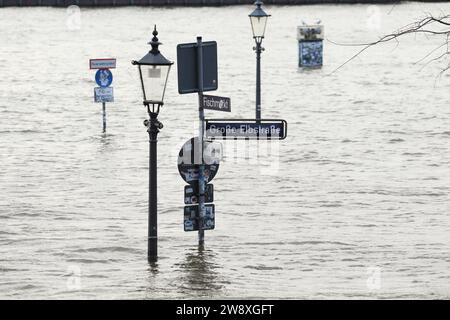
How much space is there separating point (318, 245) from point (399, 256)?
158 cm

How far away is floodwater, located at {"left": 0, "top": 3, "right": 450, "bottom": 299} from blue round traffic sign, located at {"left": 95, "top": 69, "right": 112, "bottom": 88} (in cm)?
149

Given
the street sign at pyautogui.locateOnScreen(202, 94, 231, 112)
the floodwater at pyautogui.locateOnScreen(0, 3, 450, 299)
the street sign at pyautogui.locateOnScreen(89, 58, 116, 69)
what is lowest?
the floodwater at pyautogui.locateOnScreen(0, 3, 450, 299)

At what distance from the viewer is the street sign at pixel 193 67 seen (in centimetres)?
1819

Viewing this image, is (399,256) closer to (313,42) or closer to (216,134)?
(216,134)

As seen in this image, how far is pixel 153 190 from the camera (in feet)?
59.4

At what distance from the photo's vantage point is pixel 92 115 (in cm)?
4069

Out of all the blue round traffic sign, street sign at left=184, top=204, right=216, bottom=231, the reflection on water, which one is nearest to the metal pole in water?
the reflection on water

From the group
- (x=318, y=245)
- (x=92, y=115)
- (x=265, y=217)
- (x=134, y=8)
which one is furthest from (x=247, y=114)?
(x=134, y=8)

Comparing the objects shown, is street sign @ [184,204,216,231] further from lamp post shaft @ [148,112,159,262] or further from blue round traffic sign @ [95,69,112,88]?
blue round traffic sign @ [95,69,112,88]

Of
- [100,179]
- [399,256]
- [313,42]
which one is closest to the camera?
[399,256]

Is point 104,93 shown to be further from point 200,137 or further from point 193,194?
point 200,137

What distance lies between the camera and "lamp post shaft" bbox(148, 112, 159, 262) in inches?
699

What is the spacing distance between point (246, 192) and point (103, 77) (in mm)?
9645

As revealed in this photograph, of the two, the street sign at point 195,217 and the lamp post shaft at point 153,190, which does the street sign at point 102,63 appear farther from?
the lamp post shaft at point 153,190
